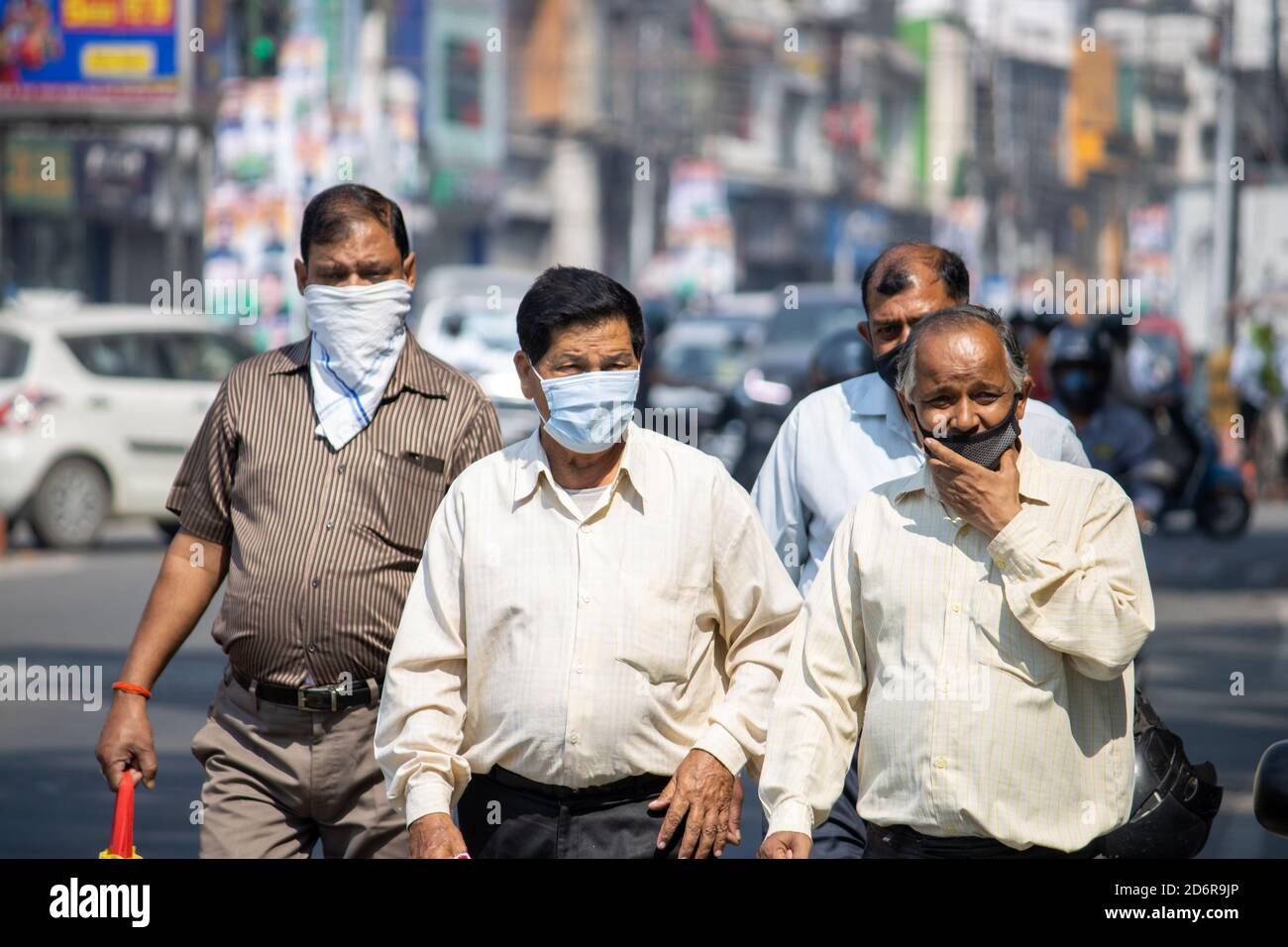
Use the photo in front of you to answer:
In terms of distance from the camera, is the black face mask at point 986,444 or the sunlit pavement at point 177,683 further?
the sunlit pavement at point 177,683

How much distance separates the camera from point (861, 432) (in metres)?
4.18

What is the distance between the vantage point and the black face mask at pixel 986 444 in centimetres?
309

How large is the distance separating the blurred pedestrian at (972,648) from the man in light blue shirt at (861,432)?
2.86ft

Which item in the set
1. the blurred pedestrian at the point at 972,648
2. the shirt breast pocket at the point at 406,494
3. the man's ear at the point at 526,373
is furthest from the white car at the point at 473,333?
the blurred pedestrian at the point at 972,648

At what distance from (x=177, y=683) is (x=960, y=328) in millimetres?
7037

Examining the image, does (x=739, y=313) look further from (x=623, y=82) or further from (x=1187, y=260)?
(x=623, y=82)

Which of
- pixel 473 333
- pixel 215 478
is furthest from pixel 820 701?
pixel 473 333

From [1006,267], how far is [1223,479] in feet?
122

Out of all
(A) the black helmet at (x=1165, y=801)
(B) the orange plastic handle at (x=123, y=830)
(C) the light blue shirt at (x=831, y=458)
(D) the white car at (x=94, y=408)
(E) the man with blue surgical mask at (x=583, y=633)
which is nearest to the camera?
(E) the man with blue surgical mask at (x=583, y=633)

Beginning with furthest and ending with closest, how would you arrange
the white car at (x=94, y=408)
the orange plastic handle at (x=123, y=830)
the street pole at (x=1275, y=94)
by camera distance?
the street pole at (x=1275, y=94) → the white car at (x=94, y=408) → the orange plastic handle at (x=123, y=830)

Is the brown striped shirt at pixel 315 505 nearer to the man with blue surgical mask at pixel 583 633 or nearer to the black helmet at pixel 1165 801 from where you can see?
the man with blue surgical mask at pixel 583 633

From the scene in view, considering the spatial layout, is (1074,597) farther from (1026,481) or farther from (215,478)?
(215,478)

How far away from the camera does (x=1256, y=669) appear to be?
10.4 meters

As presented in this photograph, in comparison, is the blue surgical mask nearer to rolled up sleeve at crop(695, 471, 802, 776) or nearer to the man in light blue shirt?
rolled up sleeve at crop(695, 471, 802, 776)
